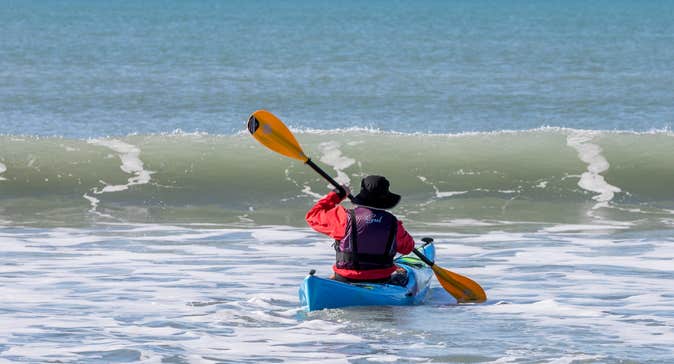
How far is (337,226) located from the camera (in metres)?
9.81

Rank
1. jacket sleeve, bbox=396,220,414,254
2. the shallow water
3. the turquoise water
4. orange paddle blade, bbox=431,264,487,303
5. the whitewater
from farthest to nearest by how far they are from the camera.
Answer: the turquoise water → orange paddle blade, bbox=431,264,487,303 → jacket sleeve, bbox=396,220,414,254 → the whitewater → the shallow water

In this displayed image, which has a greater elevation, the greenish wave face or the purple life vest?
the greenish wave face

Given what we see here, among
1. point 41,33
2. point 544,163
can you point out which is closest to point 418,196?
point 544,163

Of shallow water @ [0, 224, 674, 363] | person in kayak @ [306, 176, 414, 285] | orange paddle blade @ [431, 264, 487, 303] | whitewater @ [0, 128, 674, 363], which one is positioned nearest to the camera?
shallow water @ [0, 224, 674, 363]

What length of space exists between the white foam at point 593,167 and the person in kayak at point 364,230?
813 cm

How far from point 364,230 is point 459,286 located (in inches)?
46.9

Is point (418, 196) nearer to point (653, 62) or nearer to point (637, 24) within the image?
point (653, 62)

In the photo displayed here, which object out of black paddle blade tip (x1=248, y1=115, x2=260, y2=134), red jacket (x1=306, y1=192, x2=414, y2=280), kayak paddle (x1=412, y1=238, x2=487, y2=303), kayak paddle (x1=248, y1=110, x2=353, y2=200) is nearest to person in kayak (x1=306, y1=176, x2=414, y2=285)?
red jacket (x1=306, y1=192, x2=414, y2=280)

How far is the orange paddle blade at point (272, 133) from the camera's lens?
11.4 metres

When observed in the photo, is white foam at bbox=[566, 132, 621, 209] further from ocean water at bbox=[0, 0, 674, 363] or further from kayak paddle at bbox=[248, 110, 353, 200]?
kayak paddle at bbox=[248, 110, 353, 200]

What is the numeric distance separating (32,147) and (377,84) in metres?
22.8

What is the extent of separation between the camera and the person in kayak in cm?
980

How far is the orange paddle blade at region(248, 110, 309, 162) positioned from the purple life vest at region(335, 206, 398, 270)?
1652mm

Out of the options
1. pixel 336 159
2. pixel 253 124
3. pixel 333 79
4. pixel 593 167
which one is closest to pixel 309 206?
pixel 336 159
